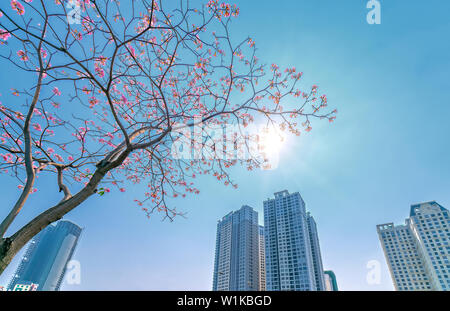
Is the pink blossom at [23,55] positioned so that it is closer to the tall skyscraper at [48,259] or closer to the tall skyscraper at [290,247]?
the tall skyscraper at [290,247]

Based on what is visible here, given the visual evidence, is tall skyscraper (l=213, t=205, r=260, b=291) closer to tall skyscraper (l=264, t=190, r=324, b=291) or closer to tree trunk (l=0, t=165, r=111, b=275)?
tall skyscraper (l=264, t=190, r=324, b=291)

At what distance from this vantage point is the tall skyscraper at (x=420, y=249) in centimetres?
4662

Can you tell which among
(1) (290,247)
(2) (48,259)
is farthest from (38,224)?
(2) (48,259)

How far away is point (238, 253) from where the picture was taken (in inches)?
2486

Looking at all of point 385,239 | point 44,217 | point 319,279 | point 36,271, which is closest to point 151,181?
point 44,217

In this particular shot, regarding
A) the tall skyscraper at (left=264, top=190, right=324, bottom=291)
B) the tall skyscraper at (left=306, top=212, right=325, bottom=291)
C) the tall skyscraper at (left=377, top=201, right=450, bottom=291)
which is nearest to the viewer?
the tall skyscraper at (left=377, top=201, right=450, bottom=291)

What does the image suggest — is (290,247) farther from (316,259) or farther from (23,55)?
(23,55)

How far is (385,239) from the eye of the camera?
2475 inches

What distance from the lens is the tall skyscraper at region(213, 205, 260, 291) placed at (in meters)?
59.2

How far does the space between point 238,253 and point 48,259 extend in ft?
355

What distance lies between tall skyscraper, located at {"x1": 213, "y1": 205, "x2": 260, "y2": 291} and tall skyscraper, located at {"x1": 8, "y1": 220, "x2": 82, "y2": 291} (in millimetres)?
92480

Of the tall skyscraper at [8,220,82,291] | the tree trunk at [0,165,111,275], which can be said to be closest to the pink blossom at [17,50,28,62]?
the tree trunk at [0,165,111,275]
